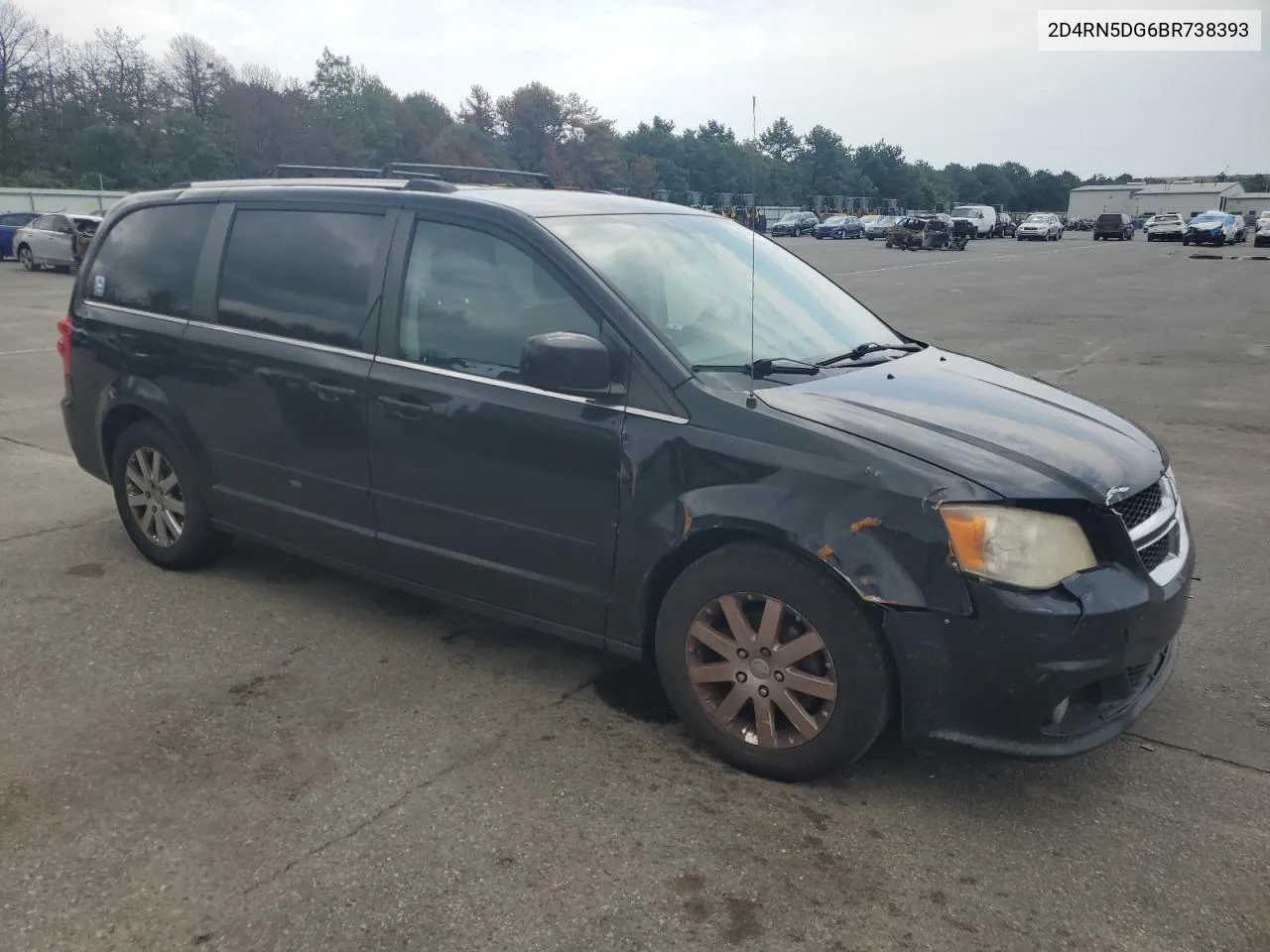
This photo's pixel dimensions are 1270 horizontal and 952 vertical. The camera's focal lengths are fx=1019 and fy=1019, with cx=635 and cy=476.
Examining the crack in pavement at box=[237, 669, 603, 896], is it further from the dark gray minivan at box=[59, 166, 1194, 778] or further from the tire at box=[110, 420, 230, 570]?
the tire at box=[110, 420, 230, 570]

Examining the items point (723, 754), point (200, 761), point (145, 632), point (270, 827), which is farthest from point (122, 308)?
point (723, 754)

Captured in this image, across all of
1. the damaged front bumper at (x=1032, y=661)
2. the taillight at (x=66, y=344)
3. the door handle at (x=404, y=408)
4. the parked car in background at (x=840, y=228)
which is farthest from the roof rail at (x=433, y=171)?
the parked car in background at (x=840, y=228)

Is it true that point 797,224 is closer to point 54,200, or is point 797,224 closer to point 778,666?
point 54,200

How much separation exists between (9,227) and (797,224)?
1791 inches

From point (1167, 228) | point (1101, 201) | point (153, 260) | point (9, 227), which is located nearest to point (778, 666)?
point (153, 260)

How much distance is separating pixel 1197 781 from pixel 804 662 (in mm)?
1309

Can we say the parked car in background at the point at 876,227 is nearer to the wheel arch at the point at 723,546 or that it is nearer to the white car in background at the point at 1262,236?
the white car in background at the point at 1262,236

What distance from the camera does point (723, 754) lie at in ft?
10.6

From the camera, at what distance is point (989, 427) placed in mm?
3199

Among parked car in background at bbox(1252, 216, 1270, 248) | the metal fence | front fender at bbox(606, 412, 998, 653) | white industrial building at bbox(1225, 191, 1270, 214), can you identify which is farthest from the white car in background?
white industrial building at bbox(1225, 191, 1270, 214)

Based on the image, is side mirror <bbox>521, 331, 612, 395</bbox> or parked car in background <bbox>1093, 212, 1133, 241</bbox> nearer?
side mirror <bbox>521, 331, 612, 395</bbox>

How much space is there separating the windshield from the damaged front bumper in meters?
1.20

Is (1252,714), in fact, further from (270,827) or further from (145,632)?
(145,632)

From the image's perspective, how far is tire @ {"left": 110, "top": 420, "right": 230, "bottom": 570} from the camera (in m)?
4.65
